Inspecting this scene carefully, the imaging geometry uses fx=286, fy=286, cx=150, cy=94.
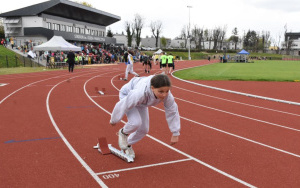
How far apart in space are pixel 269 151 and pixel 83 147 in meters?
3.61

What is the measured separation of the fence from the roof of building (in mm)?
12624

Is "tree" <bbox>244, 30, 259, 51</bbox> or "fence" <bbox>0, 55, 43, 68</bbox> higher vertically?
"tree" <bbox>244, 30, 259, 51</bbox>

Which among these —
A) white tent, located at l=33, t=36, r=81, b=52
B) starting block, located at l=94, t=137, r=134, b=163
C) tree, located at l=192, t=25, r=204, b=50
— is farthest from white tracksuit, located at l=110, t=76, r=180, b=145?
tree, located at l=192, t=25, r=204, b=50

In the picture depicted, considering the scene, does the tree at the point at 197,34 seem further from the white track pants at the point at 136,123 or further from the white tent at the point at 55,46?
the white track pants at the point at 136,123

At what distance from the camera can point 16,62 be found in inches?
1318

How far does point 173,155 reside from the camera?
523cm

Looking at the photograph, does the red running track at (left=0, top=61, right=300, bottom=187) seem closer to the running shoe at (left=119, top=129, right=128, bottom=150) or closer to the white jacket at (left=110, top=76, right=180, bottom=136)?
the running shoe at (left=119, top=129, right=128, bottom=150)

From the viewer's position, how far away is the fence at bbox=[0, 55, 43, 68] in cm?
3245

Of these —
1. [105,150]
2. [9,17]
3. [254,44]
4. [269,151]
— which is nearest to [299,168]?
[269,151]

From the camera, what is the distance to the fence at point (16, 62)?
Result: 32.5 meters

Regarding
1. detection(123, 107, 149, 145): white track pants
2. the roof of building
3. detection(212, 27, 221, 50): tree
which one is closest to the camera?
detection(123, 107, 149, 145): white track pants

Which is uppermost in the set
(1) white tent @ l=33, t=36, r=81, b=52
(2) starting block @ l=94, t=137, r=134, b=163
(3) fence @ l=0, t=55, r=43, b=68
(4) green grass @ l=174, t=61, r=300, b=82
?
(1) white tent @ l=33, t=36, r=81, b=52

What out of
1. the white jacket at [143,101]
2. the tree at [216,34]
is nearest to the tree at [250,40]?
the tree at [216,34]

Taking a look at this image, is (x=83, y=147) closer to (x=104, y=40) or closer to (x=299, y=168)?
(x=299, y=168)
